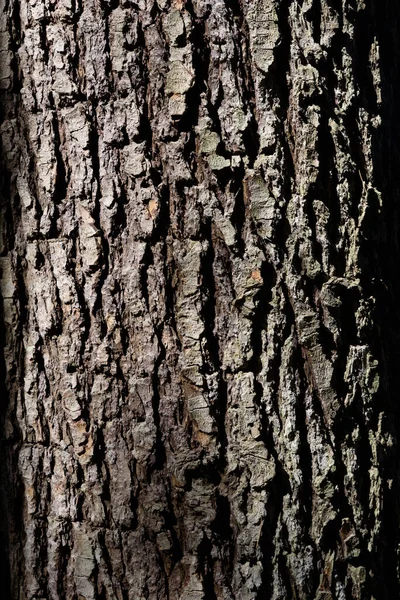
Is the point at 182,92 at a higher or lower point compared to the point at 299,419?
higher

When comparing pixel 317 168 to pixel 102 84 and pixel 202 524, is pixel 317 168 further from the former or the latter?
pixel 202 524

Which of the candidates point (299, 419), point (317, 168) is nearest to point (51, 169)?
point (317, 168)

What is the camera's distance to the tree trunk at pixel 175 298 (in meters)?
1.16

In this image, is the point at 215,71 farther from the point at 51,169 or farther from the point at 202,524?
the point at 202,524

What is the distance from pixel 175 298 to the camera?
117cm

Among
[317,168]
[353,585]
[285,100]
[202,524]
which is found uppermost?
[285,100]

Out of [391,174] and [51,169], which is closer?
[51,169]

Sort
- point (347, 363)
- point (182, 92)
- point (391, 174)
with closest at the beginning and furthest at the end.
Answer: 1. point (182, 92)
2. point (347, 363)
3. point (391, 174)

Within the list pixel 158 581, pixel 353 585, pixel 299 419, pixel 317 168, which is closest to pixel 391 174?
pixel 317 168

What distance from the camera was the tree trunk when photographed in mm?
1164

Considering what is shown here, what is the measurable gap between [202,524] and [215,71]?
2.37ft

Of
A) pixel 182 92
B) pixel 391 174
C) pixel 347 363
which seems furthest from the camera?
pixel 391 174

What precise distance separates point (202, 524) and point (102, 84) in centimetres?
72

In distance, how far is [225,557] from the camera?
1187mm
